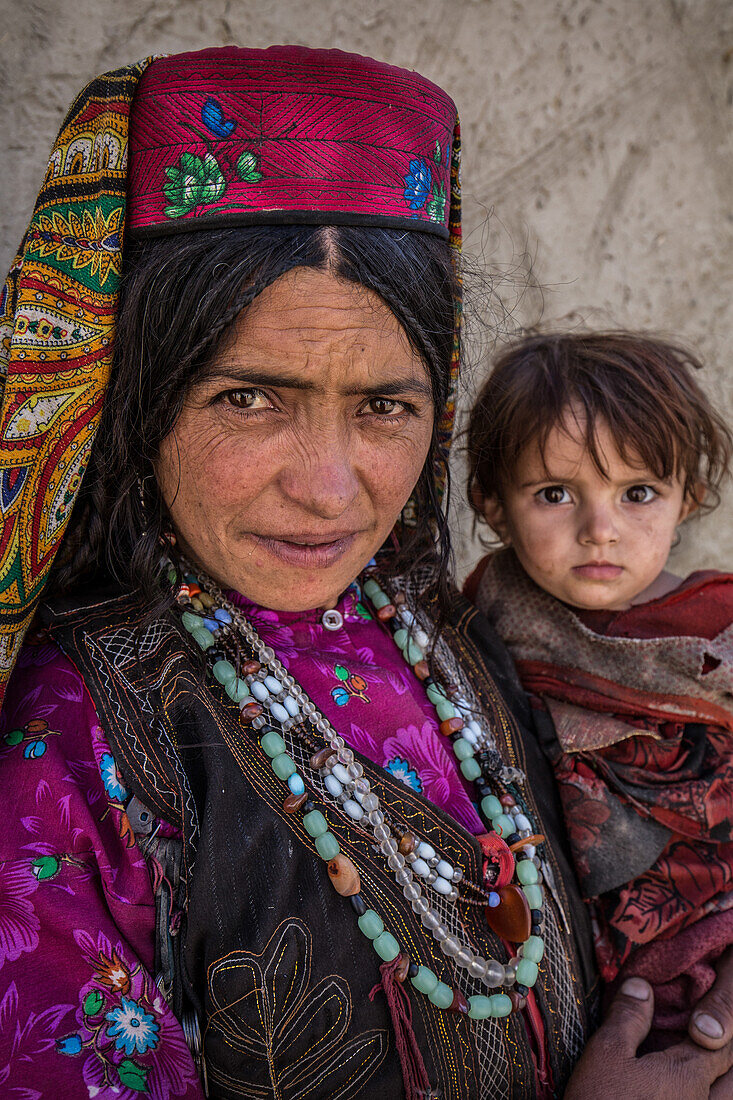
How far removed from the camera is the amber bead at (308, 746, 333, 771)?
1.23 m

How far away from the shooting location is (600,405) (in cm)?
165

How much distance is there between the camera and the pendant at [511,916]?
4.21ft

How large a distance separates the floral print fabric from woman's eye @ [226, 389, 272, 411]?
464mm

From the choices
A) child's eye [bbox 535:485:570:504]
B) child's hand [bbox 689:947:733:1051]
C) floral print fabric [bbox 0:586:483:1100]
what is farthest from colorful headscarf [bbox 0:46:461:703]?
child's hand [bbox 689:947:733:1051]

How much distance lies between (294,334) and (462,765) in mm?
787

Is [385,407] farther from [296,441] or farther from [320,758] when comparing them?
[320,758]

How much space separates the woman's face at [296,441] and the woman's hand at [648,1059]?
0.86 metres

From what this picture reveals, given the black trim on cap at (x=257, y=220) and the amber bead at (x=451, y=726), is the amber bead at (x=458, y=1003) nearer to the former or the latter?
the amber bead at (x=451, y=726)

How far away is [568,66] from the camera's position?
2.48 meters

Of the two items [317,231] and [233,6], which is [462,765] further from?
[233,6]

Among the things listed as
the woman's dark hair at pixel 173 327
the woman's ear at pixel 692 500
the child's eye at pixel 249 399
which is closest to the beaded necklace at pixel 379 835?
the woman's dark hair at pixel 173 327

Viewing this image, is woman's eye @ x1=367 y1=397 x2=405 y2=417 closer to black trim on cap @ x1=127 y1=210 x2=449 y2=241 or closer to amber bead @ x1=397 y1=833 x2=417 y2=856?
black trim on cap @ x1=127 y1=210 x2=449 y2=241

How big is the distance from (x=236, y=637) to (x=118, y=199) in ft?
2.20

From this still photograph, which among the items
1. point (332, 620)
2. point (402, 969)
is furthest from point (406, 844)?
point (332, 620)
